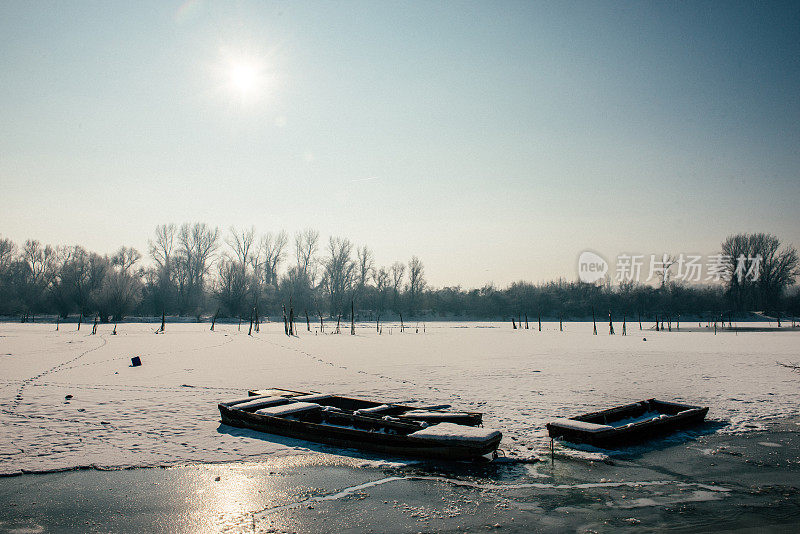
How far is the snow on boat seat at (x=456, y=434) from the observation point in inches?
223

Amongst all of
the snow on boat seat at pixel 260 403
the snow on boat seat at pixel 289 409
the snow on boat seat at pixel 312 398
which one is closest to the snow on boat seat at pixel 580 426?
the snow on boat seat at pixel 289 409

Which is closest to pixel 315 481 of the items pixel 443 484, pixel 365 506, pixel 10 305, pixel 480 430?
pixel 365 506

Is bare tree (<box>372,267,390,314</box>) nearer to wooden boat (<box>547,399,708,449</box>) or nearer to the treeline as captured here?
the treeline

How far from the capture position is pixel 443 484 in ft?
16.7

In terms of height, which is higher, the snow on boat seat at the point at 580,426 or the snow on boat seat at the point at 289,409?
the snow on boat seat at the point at 289,409

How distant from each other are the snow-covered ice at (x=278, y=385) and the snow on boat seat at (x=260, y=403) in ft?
1.51

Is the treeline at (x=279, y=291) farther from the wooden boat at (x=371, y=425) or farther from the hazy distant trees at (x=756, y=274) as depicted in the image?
the wooden boat at (x=371, y=425)

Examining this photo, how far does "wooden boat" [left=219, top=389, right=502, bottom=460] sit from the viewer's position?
18.9ft

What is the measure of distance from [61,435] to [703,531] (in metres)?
7.49

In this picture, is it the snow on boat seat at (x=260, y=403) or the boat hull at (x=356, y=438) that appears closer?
the boat hull at (x=356, y=438)

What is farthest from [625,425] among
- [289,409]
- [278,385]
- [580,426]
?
[278,385]

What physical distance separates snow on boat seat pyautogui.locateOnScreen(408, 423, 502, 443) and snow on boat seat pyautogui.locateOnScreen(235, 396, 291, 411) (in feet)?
10.4

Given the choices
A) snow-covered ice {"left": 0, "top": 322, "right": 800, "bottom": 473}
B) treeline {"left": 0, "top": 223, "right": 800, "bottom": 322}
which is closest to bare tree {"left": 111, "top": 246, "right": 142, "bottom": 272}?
treeline {"left": 0, "top": 223, "right": 800, "bottom": 322}

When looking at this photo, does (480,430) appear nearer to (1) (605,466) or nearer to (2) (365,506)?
(1) (605,466)
